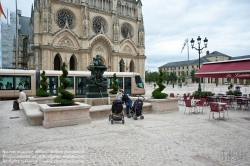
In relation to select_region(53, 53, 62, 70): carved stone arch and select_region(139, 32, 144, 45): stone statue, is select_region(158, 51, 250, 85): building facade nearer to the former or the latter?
select_region(139, 32, 144, 45): stone statue

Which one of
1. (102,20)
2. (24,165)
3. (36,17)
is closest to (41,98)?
(24,165)

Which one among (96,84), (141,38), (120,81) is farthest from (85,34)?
(96,84)

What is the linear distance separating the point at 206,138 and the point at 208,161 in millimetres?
1848

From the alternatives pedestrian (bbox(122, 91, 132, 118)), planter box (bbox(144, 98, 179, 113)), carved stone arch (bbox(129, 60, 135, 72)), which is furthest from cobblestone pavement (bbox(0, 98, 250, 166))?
carved stone arch (bbox(129, 60, 135, 72))

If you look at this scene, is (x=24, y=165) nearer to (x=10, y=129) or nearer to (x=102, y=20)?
(x=10, y=129)

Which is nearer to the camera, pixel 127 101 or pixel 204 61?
pixel 127 101

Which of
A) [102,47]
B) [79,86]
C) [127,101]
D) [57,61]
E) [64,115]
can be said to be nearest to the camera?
[64,115]

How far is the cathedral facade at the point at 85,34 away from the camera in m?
30.3

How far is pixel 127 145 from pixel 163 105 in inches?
236

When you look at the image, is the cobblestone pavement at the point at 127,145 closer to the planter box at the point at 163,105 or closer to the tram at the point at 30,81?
the planter box at the point at 163,105

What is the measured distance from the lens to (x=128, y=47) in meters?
41.5

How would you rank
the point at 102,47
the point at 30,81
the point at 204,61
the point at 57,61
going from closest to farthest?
the point at 30,81 → the point at 57,61 → the point at 102,47 → the point at 204,61

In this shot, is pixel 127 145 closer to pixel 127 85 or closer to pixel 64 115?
pixel 64 115

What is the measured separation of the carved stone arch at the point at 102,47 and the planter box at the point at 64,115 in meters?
29.2
